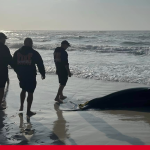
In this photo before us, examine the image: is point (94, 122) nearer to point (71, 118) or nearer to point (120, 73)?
point (71, 118)

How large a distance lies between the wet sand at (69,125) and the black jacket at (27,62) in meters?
0.93

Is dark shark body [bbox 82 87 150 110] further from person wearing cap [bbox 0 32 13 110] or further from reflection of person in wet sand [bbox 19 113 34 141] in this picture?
person wearing cap [bbox 0 32 13 110]

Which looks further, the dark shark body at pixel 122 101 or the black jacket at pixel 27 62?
the dark shark body at pixel 122 101

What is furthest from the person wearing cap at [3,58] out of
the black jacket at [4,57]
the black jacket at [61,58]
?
the black jacket at [61,58]

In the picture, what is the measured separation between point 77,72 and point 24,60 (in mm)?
5996

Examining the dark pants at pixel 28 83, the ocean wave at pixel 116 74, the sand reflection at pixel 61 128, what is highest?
the dark pants at pixel 28 83

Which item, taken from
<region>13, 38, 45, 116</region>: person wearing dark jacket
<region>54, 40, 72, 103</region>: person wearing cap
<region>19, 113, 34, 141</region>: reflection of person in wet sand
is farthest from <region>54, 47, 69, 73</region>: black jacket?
<region>19, 113, 34, 141</region>: reflection of person in wet sand

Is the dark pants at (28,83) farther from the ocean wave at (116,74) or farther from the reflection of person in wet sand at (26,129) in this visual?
the ocean wave at (116,74)

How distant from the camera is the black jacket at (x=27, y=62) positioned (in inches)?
204

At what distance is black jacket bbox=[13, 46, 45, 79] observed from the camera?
5.18 meters

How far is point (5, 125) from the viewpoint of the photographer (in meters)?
4.60

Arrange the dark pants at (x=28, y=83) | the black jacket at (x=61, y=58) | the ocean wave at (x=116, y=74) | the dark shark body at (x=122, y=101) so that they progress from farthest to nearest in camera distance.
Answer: the ocean wave at (x=116, y=74), the black jacket at (x=61, y=58), the dark shark body at (x=122, y=101), the dark pants at (x=28, y=83)

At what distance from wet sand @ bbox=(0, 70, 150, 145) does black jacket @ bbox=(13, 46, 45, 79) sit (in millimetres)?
933

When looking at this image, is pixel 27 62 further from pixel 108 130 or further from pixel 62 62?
pixel 108 130
